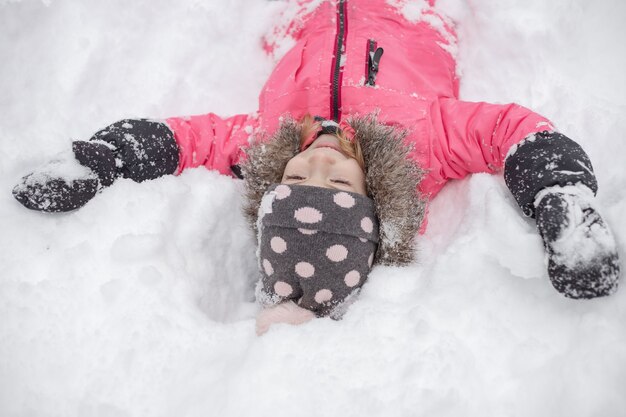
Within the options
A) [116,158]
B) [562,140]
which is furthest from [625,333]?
[116,158]

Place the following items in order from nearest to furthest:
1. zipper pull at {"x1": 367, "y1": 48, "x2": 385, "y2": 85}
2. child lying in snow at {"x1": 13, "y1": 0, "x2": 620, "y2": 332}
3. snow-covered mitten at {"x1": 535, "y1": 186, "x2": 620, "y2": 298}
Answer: snow-covered mitten at {"x1": 535, "y1": 186, "x2": 620, "y2": 298} → child lying in snow at {"x1": 13, "y1": 0, "x2": 620, "y2": 332} → zipper pull at {"x1": 367, "y1": 48, "x2": 385, "y2": 85}

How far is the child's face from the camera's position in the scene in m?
1.30

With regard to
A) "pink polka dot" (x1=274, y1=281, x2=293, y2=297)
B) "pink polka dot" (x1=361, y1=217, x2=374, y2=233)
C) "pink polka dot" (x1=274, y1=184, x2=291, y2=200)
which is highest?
"pink polka dot" (x1=274, y1=184, x2=291, y2=200)

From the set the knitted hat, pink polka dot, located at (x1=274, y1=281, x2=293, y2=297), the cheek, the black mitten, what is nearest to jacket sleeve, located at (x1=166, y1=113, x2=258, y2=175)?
the cheek

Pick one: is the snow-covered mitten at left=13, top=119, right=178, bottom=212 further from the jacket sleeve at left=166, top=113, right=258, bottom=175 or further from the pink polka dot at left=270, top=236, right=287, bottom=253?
the pink polka dot at left=270, top=236, right=287, bottom=253

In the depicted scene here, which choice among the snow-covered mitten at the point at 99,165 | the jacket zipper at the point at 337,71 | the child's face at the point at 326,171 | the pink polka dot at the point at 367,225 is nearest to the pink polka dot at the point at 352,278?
the pink polka dot at the point at 367,225

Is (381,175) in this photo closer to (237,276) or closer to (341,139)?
(341,139)

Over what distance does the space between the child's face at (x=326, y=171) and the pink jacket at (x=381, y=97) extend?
0.76ft

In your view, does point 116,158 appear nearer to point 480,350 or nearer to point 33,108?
point 33,108

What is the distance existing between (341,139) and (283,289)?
19.0 inches

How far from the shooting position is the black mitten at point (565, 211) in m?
0.97

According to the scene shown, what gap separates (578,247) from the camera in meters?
0.98

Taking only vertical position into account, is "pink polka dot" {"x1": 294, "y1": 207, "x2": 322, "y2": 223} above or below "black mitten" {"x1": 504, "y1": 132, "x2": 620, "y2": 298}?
below

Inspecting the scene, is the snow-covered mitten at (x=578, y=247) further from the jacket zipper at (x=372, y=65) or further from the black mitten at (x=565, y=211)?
the jacket zipper at (x=372, y=65)
